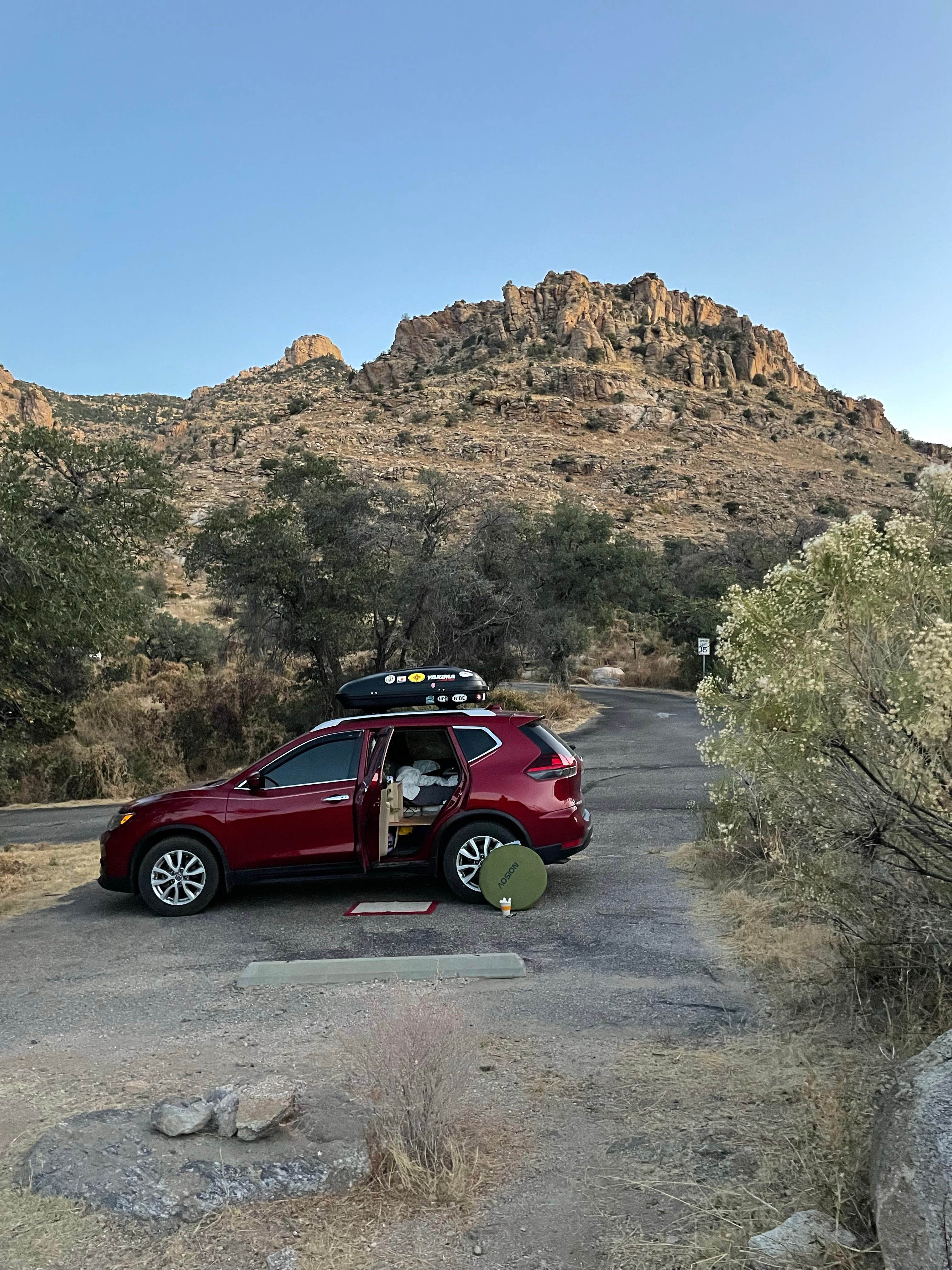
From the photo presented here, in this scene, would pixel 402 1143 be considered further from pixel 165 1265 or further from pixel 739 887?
pixel 739 887

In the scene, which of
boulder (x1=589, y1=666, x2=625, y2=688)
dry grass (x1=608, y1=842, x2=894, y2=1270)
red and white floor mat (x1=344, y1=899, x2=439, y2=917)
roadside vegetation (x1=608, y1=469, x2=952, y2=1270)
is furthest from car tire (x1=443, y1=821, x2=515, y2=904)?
boulder (x1=589, y1=666, x2=625, y2=688)

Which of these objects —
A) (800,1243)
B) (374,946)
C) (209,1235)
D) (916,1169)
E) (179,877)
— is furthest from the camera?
(179,877)

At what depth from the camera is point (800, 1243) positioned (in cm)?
282

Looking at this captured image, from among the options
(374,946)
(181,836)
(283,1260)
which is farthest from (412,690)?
(283,1260)

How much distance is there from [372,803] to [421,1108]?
4652 mm

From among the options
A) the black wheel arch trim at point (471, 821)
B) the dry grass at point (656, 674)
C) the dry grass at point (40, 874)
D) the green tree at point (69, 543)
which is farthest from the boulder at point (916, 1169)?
the dry grass at point (656, 674)

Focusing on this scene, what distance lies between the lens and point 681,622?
39.8 meters

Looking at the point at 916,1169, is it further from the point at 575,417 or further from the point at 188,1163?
the point at 575,417

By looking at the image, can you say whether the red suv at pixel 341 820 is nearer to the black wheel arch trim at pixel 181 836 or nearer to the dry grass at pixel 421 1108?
the black wheel arch trim at pixel 181 836

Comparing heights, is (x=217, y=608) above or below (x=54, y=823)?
above

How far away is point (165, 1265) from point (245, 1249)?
260 mm

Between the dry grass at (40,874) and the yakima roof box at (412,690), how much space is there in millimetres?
3658

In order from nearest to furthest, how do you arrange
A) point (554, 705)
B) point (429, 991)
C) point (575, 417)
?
point (429, 991) < point (554, 705) < point (575, 417)

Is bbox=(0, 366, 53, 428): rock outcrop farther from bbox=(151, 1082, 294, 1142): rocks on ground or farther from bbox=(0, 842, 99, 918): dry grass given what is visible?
bbox=(151, 1082, 294, 1142): rocks on ground
